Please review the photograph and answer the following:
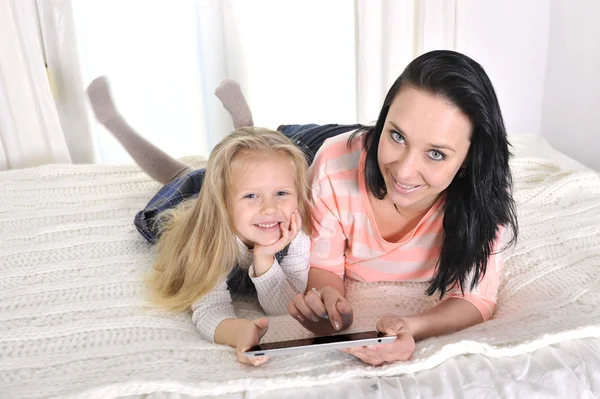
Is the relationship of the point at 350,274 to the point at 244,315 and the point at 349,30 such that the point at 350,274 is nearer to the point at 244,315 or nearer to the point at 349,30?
the point at 244,315

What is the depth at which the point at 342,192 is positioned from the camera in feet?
3.83

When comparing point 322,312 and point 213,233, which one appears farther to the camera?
point 213,233

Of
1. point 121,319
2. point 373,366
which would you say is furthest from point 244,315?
point 373,366

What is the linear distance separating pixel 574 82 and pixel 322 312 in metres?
1.71

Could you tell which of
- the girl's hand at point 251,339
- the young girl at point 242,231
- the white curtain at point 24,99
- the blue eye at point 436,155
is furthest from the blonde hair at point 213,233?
the white curtain at point 24,99

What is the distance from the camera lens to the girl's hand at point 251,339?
0.91m

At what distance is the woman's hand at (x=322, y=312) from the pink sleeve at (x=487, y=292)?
264 mm

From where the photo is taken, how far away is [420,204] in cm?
114

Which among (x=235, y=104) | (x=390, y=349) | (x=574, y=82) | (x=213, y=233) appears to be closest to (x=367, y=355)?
(x=390, y=349)

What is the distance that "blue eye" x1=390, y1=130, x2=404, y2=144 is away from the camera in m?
0.99

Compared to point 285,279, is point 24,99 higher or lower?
higher

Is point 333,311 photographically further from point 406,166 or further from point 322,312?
point 406,166

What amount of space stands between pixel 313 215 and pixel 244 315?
0.24m

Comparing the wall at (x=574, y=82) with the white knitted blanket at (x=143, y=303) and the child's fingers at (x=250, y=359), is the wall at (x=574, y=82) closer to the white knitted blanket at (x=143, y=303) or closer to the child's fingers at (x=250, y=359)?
the white knitted blanket at (x=143, y=303)
